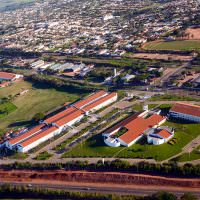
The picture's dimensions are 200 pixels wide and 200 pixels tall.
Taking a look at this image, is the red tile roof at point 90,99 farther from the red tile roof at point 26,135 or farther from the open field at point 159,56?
the open field at point 159,56

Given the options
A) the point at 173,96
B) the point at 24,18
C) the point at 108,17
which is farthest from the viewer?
the point at 24,18

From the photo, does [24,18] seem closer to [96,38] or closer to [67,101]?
[96,38]

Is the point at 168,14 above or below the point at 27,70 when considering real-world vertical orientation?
above

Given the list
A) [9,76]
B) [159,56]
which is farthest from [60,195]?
[159,56]

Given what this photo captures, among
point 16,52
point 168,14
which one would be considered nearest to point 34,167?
point 16,52

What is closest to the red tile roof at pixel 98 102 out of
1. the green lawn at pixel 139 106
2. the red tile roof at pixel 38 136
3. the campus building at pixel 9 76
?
the green lawn at pixel 139 106
